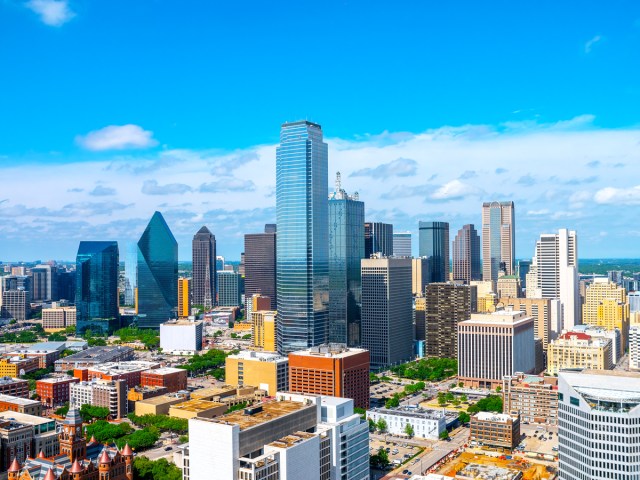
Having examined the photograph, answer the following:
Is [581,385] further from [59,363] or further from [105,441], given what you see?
[59,363]

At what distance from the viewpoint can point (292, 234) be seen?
12331 cm

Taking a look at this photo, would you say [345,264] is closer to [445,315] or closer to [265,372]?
[445,315]

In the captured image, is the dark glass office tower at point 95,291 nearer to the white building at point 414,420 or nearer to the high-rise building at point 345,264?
the high-rise building at point 345,264

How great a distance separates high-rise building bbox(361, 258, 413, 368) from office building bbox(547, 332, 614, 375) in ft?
103

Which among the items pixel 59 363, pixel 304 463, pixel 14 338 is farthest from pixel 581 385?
pixel 14 338

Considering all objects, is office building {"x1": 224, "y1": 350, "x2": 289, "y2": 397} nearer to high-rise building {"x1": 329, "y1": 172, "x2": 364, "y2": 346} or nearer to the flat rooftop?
high-rise building {"x1": 329, "y1": 172, "x2": 364, "y2": 346}

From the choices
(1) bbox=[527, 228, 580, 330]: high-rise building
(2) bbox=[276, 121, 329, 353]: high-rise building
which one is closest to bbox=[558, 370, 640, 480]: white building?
(2) bbox=[276, 121, 329, 353]: high-rise building

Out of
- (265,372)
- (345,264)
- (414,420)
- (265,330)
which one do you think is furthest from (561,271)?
(414,420)

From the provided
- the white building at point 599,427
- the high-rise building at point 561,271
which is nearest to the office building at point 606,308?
the high-rise building at point 561,271

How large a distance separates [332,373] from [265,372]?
1787 cm

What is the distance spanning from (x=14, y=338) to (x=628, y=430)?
170 metres

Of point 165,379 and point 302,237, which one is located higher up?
point 302,237

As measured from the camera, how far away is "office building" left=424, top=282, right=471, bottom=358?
139875mm

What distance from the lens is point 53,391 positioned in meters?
108
